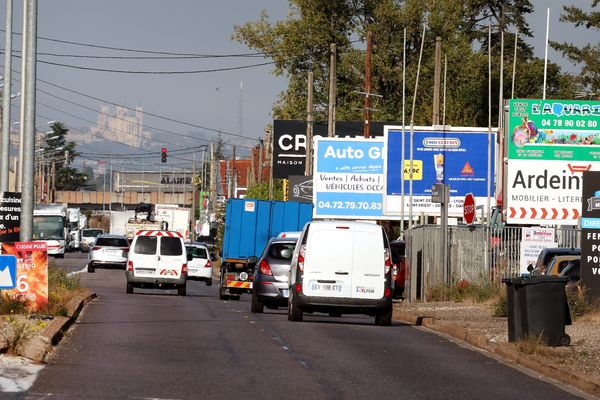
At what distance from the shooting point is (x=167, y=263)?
138 ft

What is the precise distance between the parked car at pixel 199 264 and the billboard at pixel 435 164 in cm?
735

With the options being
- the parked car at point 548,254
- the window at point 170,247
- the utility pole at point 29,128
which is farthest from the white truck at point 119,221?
the utility pole at point 29,128

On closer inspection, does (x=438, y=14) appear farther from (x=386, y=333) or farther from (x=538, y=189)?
(x=386, y=333)

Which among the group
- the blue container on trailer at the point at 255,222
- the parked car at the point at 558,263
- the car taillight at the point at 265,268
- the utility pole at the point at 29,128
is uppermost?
the utility pole at the point at 29,128

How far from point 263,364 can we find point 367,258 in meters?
8.99

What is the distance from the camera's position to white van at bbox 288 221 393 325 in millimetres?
25938

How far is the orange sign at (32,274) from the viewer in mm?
23312

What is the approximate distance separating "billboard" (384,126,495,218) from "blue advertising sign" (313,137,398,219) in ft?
11.7

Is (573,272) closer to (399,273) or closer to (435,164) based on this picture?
(399,273)

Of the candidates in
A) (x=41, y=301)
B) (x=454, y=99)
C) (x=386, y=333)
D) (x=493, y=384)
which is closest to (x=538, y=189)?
(x=386, y=333)

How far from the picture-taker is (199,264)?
179ft

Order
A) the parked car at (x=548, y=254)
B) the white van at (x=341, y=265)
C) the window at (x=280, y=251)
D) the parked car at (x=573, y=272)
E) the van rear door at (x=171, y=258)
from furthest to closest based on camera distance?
1. the van rear door at (x=171, y=258)
2. the window at (x=280, y=251)
3. the parked car at (x=548, y=254)
4. the parked car at (x=573, y=272)
5. the white van at (x=341, y=265)

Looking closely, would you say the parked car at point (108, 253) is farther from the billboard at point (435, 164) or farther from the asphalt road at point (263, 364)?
the asphalt road at point (263, 364)

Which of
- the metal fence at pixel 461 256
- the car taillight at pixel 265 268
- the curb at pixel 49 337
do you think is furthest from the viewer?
the metal fence at pixel 461 256
